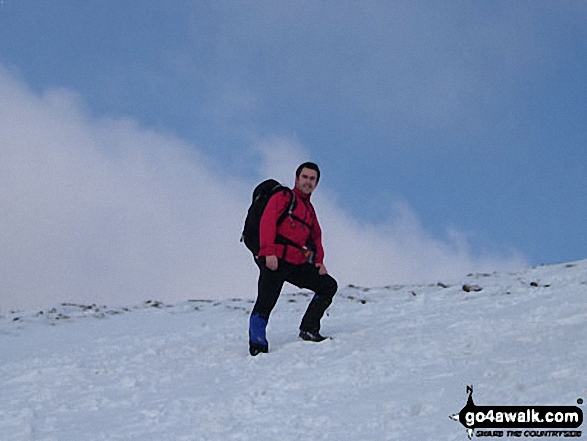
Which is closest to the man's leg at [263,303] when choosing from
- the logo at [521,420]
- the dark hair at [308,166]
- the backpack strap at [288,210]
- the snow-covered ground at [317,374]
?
the snow-covered ground at [317,374]

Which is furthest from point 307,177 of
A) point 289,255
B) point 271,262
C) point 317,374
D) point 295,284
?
point 317,374

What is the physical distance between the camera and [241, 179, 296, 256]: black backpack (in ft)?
25.6

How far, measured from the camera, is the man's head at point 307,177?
7906mm

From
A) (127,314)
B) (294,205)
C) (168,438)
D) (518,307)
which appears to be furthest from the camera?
(127,314)

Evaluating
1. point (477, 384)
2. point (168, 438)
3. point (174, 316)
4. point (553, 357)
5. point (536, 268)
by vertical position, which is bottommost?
point (168, 438)

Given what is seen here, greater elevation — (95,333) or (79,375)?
(95,333)

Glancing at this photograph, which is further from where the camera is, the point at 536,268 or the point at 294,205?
the point at 536,268

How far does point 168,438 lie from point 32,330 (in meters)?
9.85

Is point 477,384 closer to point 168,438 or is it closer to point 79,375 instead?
point 168,438

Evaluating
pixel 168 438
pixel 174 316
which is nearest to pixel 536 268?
pixel 174 316

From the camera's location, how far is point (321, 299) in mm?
8203

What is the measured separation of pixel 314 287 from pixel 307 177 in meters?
1.26

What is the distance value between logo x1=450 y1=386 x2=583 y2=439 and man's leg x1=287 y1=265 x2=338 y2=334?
346 centimetres

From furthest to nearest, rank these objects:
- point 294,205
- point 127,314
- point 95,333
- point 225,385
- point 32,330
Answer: point 127,314 → point 32,330 → point 95,333 → point 294,205 → point 225,385
